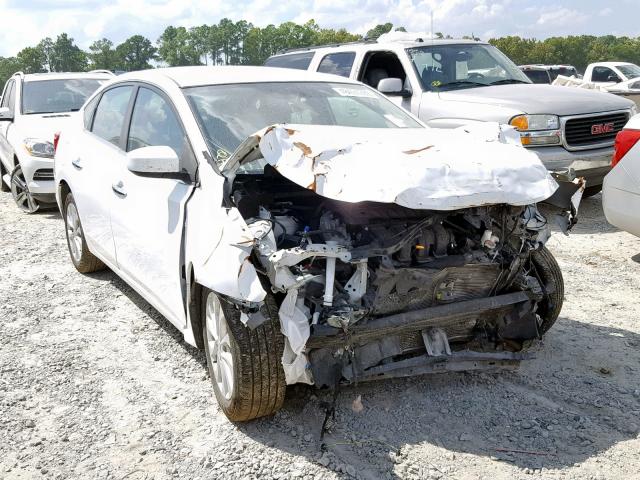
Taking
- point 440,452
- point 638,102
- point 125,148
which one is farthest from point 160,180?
point 638,102

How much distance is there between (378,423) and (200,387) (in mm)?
1097

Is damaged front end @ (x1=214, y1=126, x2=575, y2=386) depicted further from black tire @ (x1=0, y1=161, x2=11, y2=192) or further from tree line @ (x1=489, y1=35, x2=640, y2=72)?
tree line @ (x1=489, y1=35, x2=640, y2=72)

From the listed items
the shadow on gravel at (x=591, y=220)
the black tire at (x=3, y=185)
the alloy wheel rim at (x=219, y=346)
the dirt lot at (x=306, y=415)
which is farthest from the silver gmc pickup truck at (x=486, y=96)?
the black tire at (x=3, y=185)

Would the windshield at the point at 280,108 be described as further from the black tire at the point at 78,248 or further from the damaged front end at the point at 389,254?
the black tire at the point at 78,248

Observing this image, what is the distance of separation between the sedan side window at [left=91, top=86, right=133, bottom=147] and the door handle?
396mm

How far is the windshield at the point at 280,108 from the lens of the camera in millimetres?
3910

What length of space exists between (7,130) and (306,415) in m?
7.94

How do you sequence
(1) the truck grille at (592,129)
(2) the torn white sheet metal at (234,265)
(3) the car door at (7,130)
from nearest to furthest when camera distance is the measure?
(2) the torn white sheet metal at (234,265) → (1) the truck grille at (592,129) → (3) the car door at (7,130)

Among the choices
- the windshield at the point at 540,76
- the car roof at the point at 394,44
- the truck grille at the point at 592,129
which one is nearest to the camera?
the truck grille at the point at 592,129

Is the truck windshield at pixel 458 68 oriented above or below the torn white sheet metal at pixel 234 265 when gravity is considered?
above

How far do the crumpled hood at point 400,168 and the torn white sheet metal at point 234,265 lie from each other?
0.36m

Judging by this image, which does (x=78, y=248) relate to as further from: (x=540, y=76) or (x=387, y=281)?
(x=540, y=76)

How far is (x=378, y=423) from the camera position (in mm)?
3408

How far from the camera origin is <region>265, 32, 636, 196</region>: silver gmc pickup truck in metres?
7.19
